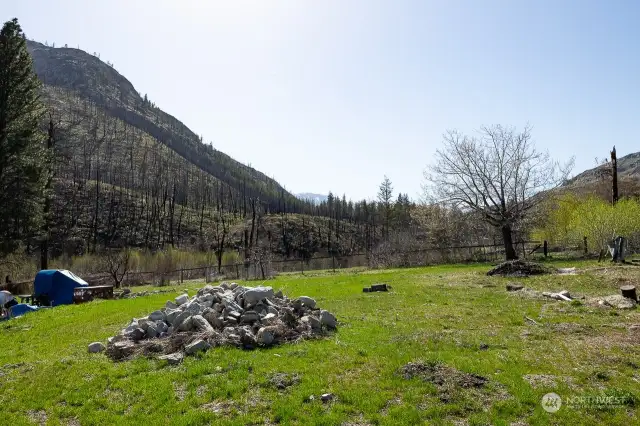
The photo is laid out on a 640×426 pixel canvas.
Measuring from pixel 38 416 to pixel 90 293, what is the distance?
1995 cm

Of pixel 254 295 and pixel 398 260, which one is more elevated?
pixel 254 295

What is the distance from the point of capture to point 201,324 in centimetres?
1007

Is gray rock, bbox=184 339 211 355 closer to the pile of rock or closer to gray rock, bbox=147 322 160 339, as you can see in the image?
the pile of rock

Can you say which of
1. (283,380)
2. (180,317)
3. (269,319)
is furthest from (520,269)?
(283,380)

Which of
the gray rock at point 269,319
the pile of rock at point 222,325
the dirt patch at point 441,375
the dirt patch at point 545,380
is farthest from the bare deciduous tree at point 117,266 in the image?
the dirt patch at point 545,380

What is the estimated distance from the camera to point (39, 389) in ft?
24.5

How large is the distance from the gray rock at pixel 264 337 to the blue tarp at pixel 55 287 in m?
19.0

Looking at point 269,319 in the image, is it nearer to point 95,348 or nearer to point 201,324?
point 201,324

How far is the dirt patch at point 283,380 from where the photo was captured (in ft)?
22.8

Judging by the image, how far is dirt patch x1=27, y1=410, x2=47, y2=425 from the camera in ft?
20.4

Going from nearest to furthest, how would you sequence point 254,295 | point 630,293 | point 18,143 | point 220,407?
1. point 220,407
2. point 254,295
3. point 630,293
4. point 18,143

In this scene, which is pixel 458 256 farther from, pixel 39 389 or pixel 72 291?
pixel 39 389

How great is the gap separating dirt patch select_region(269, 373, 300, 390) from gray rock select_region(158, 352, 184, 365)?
243 centimetres

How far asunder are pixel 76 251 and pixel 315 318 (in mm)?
81781
